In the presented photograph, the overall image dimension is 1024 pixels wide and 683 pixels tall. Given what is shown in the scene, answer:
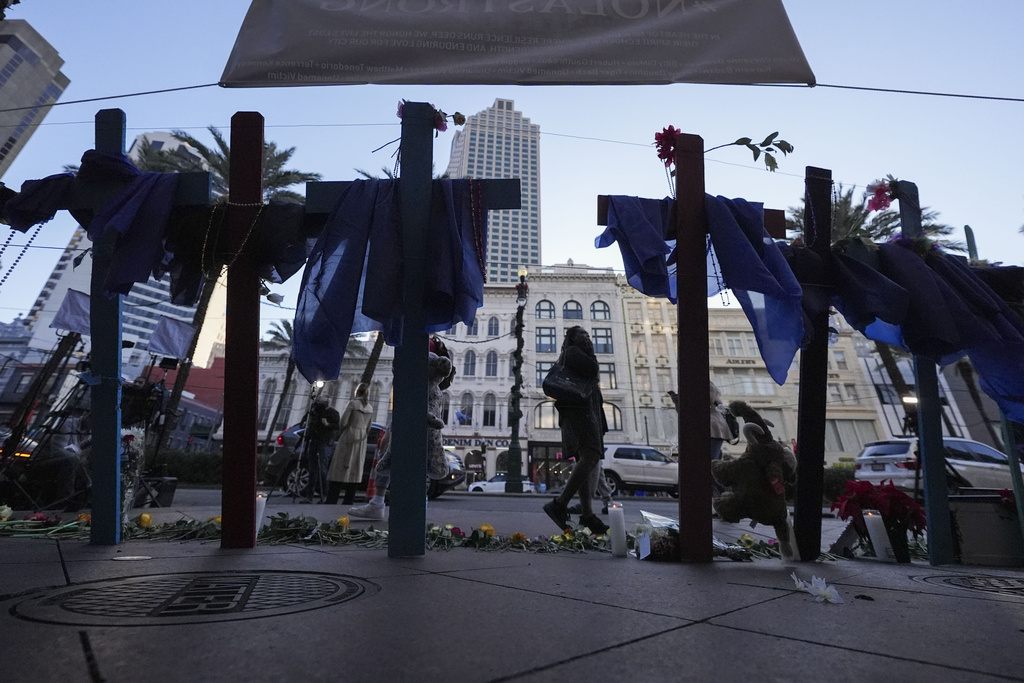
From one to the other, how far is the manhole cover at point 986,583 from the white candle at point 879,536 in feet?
2.30

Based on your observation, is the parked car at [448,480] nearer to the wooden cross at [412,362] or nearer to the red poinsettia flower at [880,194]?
the wooden cross at [412,362]

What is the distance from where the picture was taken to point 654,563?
11.1 ft

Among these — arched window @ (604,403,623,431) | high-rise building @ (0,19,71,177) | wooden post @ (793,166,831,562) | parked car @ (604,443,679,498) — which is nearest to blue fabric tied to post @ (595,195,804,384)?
wooden post @ (793,166,831,562)

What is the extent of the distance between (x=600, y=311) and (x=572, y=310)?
209 centimetres

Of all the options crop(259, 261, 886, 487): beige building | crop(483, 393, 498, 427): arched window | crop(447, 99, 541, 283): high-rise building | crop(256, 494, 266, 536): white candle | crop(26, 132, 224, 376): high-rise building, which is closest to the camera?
crop(256, 494, 266, 536): white candle

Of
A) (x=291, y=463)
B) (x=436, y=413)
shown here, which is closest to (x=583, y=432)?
(x=436, y=413)

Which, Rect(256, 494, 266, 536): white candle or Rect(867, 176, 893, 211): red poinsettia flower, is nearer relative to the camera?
Rect(256, 494, 266, 536): white candle

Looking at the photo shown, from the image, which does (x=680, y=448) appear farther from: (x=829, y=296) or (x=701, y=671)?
(x=701, y=671)

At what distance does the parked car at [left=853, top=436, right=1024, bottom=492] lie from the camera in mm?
12359

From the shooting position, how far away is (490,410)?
129 feet

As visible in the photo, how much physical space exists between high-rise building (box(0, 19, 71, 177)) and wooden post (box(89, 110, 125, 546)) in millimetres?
69455

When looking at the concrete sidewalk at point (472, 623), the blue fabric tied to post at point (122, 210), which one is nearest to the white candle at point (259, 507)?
the concrete sidewalk at point (472, 623)

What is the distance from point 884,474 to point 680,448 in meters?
12.6

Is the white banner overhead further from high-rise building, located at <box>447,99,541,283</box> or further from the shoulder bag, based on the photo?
high-rise building, located at <box>447,99,541,283</box>
